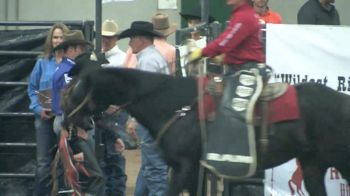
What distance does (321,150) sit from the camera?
950 cm

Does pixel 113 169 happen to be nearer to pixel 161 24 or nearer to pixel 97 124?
pixel 97 124

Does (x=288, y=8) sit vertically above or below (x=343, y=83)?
above

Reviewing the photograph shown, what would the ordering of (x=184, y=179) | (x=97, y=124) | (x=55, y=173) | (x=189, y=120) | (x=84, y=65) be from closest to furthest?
(x=184, y=179), (x=189, y=120), (x=84, y=65), (x=97, y=124), (x=55, y=173)

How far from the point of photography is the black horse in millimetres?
Answer: 9367

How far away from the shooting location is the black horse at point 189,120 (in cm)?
937

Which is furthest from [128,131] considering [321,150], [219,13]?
[219,13]

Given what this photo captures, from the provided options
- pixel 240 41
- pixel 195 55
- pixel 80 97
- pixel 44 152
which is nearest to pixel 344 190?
pixel 240 41

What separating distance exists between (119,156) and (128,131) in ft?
3.51

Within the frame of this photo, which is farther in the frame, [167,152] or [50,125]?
[50,125]

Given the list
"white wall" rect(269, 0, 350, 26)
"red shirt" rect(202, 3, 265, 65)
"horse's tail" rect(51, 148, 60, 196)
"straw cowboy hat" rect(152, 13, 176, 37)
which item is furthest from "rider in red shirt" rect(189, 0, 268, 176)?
"white wall" rect(269, 0, 350, 26)

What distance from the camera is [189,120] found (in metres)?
9.40

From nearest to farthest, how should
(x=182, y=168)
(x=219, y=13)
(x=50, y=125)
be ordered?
(x=182, y=168) → (x=50, y=125) → (x=219, y=13)

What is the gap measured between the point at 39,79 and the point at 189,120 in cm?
263

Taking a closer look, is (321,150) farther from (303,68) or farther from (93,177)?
(93,177)
